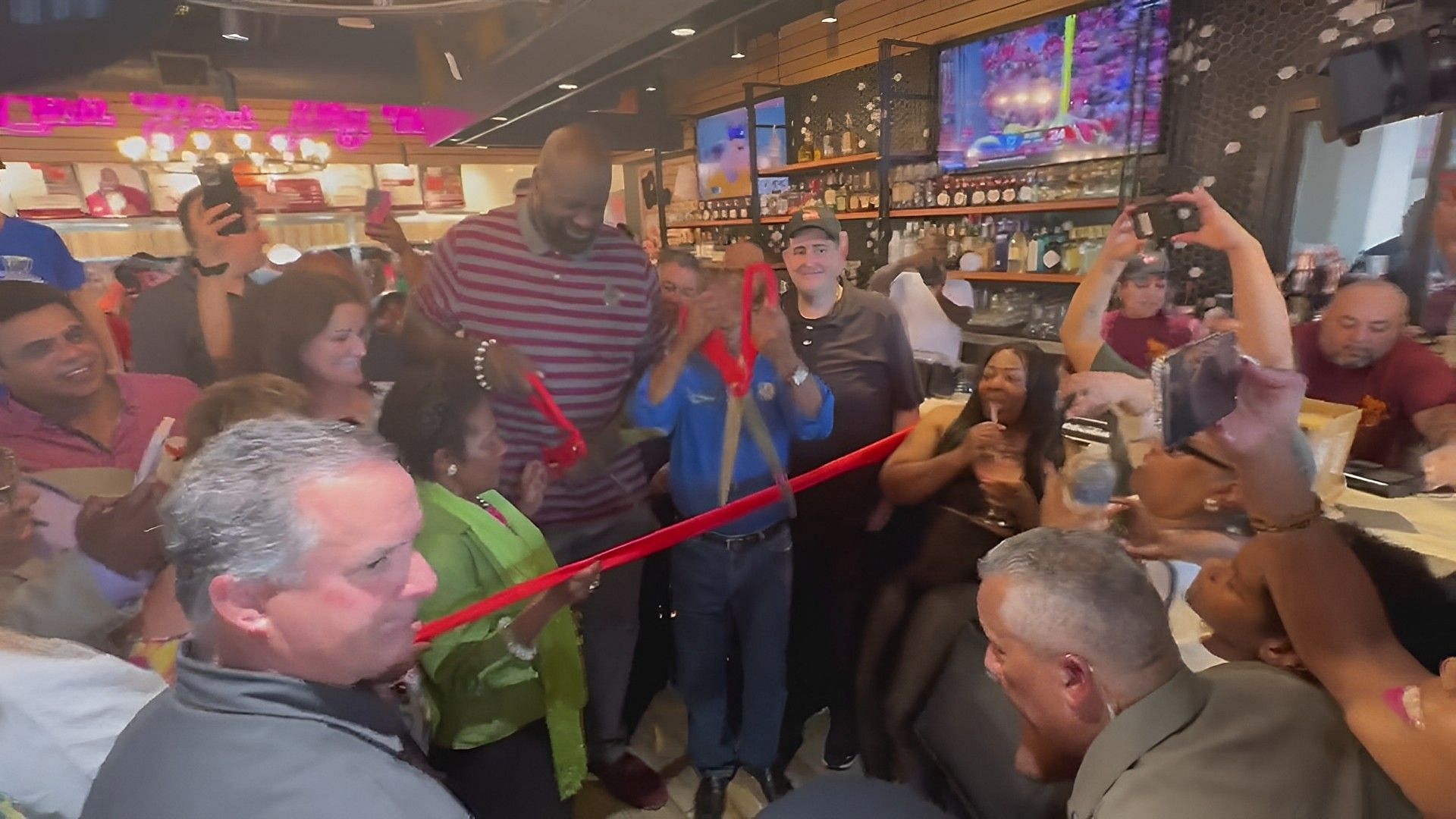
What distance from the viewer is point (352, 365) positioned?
4.76ft

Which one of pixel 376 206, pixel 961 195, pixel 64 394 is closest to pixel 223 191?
pixel 376 206

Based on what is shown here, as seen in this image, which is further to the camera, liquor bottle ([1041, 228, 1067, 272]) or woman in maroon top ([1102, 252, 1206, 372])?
liquor bottle ([1041, 228, 1067, 272])

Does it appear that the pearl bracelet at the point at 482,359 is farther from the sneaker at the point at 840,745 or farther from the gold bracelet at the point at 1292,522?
the gold bracelet at the point at 1292,522

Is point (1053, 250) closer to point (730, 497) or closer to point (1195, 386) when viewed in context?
point (1195, 386)

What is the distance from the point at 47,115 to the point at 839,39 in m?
1.49

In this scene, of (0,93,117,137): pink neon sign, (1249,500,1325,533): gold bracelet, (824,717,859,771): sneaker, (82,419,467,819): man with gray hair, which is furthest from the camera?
(824,717,859,771): sneaker

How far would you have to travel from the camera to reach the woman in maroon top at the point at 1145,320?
161 cm

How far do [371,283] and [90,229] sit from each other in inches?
17.8

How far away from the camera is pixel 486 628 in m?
1.64

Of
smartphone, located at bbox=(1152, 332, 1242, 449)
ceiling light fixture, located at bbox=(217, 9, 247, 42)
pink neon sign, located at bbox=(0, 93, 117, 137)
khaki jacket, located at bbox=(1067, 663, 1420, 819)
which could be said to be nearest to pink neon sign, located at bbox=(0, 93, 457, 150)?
pink neon sign, located at bbox=(0, 93, 117, 137)

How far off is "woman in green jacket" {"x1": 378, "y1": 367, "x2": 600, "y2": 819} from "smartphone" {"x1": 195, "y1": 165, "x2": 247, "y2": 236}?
40cm

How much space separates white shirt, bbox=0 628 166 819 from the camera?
1.25 metres

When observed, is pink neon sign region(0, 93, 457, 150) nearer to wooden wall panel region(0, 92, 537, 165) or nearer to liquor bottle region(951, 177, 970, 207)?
wooden wall panel region(0, 92, 537, 165)

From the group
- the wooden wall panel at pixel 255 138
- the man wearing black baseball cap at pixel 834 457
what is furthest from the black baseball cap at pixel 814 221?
the wooden wall panel at pixel 255 138
